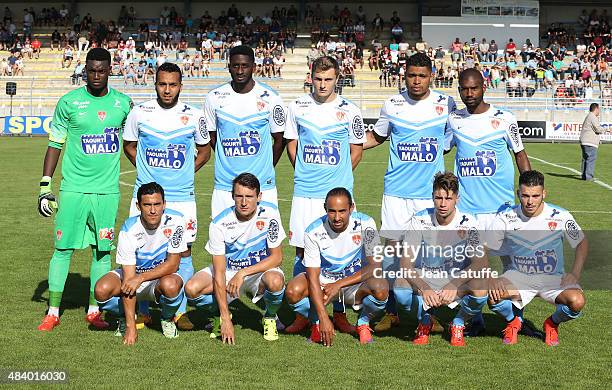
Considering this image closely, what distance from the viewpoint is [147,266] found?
7367 millimetres

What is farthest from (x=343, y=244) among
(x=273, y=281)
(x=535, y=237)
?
(x=535, y=237)

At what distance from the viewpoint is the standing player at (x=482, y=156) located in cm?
778

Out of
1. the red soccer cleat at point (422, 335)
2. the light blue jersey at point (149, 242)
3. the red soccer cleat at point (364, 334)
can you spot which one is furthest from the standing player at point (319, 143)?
the red soccer cleat at point (422, 335)

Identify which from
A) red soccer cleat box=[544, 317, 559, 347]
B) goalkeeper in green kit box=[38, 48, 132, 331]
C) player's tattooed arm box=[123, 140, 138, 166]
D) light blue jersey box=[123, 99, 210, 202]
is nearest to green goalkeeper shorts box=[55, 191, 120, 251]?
goalkeeper in green kit box=[38, 48, 132, 331]

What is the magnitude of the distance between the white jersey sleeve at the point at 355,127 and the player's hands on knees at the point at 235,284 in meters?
1.74

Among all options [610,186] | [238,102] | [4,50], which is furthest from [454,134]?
[4,50]

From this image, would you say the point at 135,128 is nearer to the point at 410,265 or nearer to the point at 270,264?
the point at 270,264

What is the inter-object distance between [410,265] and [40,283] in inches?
169

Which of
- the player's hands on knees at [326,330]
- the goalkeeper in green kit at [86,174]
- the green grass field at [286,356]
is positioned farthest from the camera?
the goalkeeper in green kit at [86,174]

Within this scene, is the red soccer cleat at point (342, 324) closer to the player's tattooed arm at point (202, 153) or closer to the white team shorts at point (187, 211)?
the white team shorts at point (187, 211)

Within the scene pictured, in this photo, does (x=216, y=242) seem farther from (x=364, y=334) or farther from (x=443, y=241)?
(x=443, y=241)

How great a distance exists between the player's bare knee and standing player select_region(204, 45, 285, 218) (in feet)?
3.41

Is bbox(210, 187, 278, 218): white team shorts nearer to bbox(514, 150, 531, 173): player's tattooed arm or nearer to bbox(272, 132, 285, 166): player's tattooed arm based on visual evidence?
bbox(272, 132, 285, 166): player's tattooed arm

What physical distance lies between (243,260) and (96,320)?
144 centimetres
